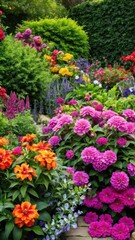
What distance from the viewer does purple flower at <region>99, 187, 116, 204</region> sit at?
12.7 ft

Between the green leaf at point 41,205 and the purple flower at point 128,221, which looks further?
the purple flower at point 128,221

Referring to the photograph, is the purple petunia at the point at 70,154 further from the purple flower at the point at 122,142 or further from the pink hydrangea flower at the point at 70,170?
the purple flower at the point at 122,142

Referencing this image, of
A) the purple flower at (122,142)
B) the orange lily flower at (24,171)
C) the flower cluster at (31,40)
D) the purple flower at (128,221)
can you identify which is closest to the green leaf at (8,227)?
the orange lily flower at (24,171)

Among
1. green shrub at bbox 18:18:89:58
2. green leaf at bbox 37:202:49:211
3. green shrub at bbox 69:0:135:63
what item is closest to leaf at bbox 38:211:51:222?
green leaf at bbox 37:202:49:211

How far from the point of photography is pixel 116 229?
12.2ft

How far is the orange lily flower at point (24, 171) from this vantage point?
3334 millimetres

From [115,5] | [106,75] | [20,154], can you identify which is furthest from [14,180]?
[115,5]

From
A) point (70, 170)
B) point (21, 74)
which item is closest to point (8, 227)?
point (70, 170)

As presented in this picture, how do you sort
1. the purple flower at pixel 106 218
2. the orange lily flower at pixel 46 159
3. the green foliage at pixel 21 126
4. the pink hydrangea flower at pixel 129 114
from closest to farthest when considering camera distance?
the orange lily flower at pixel 46 159
the purple flower at pixel 106 218
the pink hydrangea flower at pixel 129 114
the green foliage at pixel 21 126

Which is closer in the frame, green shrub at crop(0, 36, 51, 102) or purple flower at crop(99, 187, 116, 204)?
purple flower at crop(99, 187, 116, 204)

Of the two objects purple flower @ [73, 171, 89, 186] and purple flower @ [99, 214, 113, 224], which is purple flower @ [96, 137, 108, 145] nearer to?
purple flower @ [73, 171, 89, 186]

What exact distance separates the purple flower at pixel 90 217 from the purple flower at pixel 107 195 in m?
0.14

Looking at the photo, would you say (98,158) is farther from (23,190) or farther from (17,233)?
(17,233)

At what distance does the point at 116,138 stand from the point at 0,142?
1.08m
